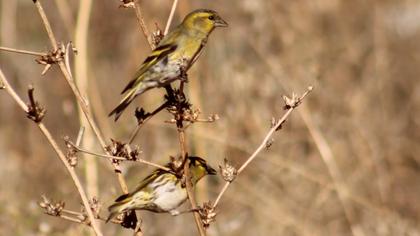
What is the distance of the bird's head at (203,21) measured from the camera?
4.66m

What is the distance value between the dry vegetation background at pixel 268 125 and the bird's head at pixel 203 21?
129 centimetres

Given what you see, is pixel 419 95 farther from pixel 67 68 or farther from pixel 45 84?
pixel 67 68

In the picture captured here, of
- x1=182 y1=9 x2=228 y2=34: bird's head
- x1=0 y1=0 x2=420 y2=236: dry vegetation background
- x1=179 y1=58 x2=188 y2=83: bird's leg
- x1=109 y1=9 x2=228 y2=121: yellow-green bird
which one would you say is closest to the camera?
x1=179 y1=58 x2=188 y2=83: bird's leg

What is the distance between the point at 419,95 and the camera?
9203 millimetres

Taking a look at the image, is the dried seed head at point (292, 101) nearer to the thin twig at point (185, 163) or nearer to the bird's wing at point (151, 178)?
the thin twig at point (185, 163)

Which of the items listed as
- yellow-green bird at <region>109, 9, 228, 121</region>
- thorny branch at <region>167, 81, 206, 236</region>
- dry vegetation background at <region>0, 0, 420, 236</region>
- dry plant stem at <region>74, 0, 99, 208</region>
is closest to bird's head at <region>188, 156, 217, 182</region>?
yellow-green bird at <region>109, 9, 228, 121</region>

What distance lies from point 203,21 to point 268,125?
361 centimetres

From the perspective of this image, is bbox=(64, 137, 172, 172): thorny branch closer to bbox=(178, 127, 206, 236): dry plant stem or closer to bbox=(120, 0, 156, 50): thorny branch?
bbox=(178, 127, 206, 236): dry plant stem

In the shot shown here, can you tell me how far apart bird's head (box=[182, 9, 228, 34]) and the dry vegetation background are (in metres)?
1.29

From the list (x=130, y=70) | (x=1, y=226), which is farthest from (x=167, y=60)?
(x=130, y=70)

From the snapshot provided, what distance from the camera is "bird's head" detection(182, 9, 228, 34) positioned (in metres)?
4.66

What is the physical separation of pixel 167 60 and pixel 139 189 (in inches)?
27.0

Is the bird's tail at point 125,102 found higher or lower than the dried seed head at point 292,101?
higher

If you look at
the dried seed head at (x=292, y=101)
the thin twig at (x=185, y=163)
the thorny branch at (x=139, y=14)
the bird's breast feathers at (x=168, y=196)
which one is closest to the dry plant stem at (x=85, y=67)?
the bird's breast feathers at (x=168, y=196)
